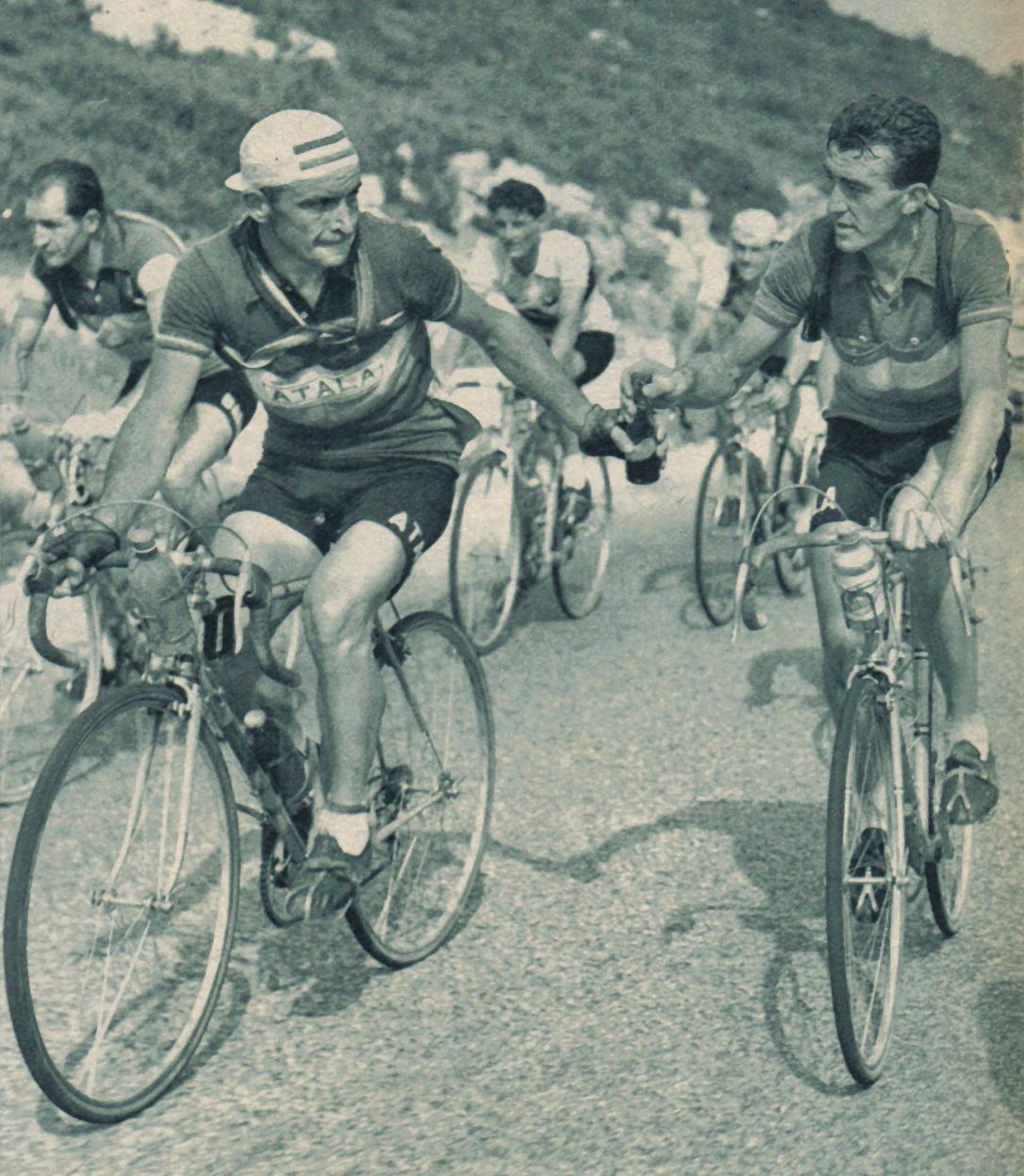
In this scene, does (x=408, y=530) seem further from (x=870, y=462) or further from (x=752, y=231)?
(x=752, y=231)

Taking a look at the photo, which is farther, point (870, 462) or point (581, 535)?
point (581, 535)

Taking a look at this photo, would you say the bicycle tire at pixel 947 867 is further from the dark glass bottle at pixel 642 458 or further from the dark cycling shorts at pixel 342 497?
the dark cycling shorts at pixel 342 497

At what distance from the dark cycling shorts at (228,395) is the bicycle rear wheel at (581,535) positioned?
2.51m

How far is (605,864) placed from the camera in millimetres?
5812

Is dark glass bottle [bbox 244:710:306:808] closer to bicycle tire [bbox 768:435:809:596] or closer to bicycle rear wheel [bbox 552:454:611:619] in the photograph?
bicycle rear wheel [bbox 552:454:611:619]

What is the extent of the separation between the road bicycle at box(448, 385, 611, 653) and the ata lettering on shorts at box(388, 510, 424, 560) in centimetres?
341

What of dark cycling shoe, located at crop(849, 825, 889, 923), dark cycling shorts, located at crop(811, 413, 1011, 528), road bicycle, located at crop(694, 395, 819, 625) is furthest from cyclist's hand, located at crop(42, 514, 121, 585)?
road bicycle, located at crop(694, 395, 819, 625)

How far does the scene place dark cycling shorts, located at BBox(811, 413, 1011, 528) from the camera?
506 centimetres

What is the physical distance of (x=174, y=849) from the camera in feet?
13.3

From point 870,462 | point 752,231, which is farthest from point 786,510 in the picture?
point 870,462

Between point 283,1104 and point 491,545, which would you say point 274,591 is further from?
point 491,545

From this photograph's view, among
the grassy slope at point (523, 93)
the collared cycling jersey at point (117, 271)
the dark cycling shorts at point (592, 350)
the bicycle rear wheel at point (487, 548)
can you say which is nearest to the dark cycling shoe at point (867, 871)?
the collared cycling jersey at point (117, 271)

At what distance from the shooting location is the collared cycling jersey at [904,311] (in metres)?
4.63

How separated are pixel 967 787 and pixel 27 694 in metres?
3.85
